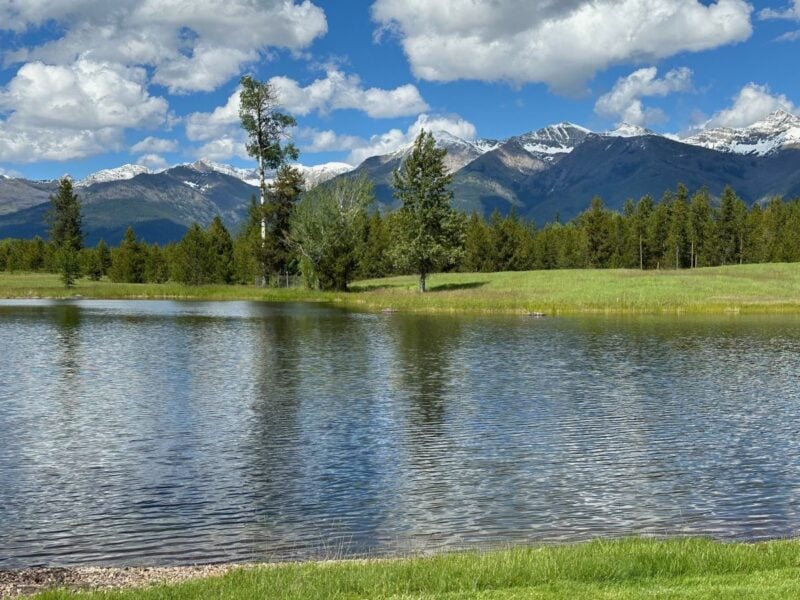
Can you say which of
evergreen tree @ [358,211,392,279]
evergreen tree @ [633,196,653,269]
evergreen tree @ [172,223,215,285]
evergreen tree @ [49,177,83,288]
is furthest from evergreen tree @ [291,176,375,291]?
evergreen tree @ [49,177,83,288]

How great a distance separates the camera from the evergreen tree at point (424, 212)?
106062mm

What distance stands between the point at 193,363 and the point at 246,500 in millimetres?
29298

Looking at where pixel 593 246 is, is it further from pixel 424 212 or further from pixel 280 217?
pixel 424 212

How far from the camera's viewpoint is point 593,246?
177250 millimetres

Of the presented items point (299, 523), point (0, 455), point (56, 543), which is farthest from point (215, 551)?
point (0, 455)

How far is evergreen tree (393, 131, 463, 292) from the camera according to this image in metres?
106

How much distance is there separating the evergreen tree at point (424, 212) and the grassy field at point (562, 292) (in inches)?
222

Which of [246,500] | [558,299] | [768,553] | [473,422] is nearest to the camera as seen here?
[768,553]

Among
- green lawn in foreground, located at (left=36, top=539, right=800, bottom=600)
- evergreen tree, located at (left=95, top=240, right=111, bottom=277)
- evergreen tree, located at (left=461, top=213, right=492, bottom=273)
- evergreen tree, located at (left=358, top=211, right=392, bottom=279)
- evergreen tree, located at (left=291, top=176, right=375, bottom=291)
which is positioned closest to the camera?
green lawn in foreground, located at (left=36, top=539, right=800, bottom=600)

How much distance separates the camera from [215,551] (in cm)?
1722

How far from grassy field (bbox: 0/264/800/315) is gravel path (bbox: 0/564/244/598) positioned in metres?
78.0

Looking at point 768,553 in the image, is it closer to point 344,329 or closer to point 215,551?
point 215,551

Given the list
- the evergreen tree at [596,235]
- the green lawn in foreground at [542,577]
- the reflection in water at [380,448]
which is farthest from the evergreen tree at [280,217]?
the green lawn in foreground at [542,577]

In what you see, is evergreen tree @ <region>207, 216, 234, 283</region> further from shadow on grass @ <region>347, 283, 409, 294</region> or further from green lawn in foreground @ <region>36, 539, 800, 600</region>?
green lawn in foreground @ <region>36, 539, 800, 600</region>
